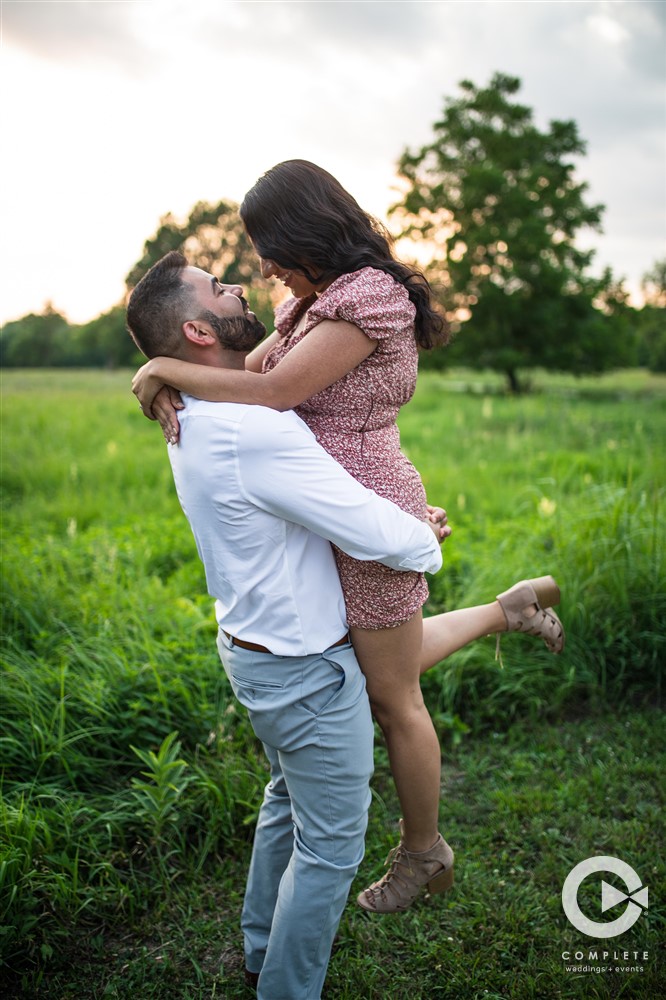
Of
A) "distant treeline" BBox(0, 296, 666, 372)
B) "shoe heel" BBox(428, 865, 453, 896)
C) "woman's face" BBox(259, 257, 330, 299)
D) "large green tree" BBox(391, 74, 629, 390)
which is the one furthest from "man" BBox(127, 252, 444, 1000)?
"large green tree" BBox(391, 74, 629, 390)

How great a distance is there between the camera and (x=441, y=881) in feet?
7.72

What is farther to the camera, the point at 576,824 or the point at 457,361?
the point at 457,361

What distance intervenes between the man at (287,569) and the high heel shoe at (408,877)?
0.31m

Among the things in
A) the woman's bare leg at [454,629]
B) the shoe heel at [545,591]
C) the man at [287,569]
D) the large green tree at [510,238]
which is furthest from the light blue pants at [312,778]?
the large green tree at [510,238]

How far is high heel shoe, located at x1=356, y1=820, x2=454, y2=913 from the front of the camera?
2309 millimetres

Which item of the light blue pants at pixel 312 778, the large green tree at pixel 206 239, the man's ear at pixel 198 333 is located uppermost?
the large green tree at pixel 206 239

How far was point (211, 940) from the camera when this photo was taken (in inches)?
101

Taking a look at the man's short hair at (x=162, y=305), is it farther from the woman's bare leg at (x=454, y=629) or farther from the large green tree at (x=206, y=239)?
the large green tree at (x=206, y=239)

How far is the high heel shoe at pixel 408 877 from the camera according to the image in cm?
231

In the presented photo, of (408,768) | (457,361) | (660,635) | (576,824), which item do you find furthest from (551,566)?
(457,361)

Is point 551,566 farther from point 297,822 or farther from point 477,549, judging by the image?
point 297,822

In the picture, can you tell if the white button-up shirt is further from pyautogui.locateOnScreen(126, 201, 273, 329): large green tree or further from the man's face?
pyautogui.locateOnScreen(126, 201, 273, 329): large green tree

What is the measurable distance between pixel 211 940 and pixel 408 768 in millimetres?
1060

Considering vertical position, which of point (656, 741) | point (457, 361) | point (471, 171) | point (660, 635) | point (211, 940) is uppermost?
point (471, 171)
